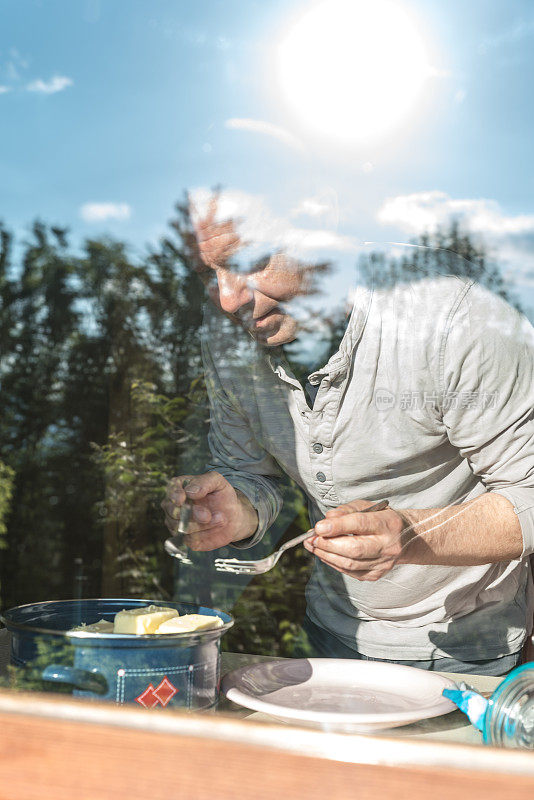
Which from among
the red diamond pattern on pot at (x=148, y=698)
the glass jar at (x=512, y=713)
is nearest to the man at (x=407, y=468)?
the glass jar at (x=512, y=713)

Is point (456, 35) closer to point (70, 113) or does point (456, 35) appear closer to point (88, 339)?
point (70, 113)

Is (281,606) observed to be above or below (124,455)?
below

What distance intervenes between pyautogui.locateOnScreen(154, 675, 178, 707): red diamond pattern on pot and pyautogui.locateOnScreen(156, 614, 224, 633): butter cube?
2.0 inches

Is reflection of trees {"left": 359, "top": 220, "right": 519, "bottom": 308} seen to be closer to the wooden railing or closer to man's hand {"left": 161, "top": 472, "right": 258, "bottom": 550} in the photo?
man's hand {"left": 161, "top": 472, "right": 258, "bottom": 550}

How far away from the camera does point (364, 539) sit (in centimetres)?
80

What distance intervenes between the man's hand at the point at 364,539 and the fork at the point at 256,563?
2 centimetres

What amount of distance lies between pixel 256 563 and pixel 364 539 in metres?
0.22

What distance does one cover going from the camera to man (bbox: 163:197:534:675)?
2.56 ft

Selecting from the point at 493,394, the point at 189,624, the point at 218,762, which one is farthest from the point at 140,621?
the point at 493,394

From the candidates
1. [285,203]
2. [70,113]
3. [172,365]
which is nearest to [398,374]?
[285,203]

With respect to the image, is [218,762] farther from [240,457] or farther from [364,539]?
[240,457]

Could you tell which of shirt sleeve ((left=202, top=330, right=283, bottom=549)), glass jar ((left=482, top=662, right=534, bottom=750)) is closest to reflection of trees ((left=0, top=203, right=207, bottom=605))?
shirt sleeve ((left=202, top=330, right=283, bottom=549))

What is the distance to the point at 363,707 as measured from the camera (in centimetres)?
71

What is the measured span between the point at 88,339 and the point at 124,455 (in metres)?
0.26
